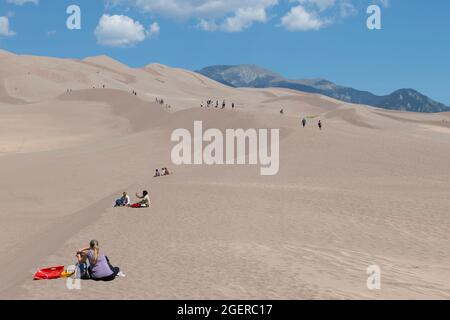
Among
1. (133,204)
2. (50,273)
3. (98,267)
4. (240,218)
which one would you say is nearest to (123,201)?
(133,204)

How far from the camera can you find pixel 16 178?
1350 inches

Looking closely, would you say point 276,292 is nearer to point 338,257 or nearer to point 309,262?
point 309,262

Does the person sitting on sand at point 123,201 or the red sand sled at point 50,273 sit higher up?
the person sitting on sand at point 123,201

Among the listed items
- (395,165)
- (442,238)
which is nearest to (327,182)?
(395,165)

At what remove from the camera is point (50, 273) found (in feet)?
37.1

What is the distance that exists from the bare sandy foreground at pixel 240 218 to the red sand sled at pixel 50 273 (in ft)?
0.75

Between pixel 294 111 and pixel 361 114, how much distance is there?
22.4 meters

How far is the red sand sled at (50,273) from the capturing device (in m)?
11.1

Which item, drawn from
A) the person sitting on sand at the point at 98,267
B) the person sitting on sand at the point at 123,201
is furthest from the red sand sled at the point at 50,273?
the person sitting on sand at the point at 123,201

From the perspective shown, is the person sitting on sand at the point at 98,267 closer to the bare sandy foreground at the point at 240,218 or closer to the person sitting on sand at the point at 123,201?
the bare sandy foreground at the point at 240,218

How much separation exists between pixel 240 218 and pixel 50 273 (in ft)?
29.9

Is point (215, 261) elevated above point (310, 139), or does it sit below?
below

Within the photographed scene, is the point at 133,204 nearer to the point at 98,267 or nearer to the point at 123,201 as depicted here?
the point at 123,201

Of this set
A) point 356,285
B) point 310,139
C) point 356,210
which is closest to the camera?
point 356,285
